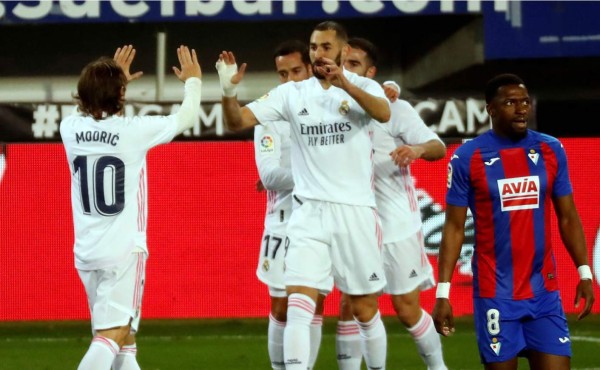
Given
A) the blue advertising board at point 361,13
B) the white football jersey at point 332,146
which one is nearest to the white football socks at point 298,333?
the white football jersey at point 332,146

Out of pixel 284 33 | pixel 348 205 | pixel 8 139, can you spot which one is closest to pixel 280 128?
pixel 348 205

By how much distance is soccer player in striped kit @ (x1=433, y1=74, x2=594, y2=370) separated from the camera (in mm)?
5293

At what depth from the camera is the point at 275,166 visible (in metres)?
7.12

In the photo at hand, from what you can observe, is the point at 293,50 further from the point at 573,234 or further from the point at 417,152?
the point at 573,234

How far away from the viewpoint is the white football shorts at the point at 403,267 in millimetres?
7164

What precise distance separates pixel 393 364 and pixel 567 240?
3246 mm

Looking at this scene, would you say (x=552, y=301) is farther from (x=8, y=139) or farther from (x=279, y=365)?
(x=8, y=139)

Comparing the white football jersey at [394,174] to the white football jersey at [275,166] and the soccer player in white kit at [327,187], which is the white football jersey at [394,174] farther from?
the soccer player in white kit at [327,187]

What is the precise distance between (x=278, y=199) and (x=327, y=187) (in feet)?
3.08

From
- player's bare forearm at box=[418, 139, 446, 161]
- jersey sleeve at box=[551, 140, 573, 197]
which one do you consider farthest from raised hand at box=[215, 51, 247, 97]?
jersey sleeve at box=[551, 140, 573, 197]

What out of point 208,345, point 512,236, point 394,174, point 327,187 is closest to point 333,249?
point 327,187

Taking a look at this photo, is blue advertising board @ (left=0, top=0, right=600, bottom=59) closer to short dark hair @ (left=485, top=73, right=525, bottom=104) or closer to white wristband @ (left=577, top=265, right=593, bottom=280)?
short dark hair @ (left=485, top=73, right=525, bottom=104)

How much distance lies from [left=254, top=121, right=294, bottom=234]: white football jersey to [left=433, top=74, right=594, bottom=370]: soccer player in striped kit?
1.83m

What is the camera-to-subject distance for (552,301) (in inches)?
210
